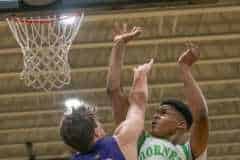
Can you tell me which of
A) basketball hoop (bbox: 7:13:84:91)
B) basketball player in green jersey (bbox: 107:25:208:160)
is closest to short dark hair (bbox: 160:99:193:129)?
basketball player in green jersey (bbox: 107:25:208:160)

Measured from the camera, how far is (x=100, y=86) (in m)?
9.45

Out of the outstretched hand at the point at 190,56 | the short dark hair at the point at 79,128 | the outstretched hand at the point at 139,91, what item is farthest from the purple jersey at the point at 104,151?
the outstretched hand at the point at 190,56

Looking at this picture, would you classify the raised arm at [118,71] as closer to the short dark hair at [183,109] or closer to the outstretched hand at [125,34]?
the outstretched hand at [125,34]

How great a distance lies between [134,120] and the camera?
9.29 feet

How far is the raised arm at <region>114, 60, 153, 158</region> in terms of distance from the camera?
2793 millimetres

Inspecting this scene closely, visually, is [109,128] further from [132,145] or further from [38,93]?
[132,145]

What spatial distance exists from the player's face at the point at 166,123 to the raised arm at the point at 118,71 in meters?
0.23

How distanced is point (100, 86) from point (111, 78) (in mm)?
6177

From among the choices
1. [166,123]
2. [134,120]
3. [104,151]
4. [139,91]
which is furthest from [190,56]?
[104,151]

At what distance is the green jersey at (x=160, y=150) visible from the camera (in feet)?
10.6

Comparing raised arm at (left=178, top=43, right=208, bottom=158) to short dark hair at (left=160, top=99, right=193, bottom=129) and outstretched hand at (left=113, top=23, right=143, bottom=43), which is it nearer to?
short dark hair at (left=160, top=99, right=193, bottom=129)

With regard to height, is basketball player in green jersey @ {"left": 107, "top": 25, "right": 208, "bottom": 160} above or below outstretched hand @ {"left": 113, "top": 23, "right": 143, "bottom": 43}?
below

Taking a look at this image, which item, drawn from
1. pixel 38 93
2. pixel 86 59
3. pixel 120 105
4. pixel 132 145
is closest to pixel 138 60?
pixel 86 59

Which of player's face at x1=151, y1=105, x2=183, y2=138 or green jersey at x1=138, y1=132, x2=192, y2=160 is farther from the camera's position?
player's face at x1=151, y1=105, x2=183, y2=138
